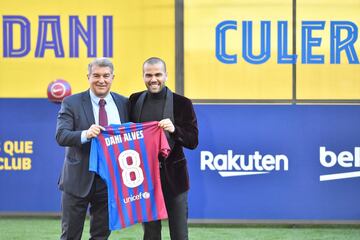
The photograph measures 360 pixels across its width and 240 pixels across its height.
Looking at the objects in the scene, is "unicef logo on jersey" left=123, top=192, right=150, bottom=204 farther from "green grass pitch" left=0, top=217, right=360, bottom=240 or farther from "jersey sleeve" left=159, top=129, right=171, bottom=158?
"green grass pitch" left=0, top=217, right=360, bottom=240

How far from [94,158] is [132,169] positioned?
0.89ft

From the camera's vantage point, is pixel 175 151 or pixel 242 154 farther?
pixel 242 154

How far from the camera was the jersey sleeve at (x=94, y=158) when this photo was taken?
398cm

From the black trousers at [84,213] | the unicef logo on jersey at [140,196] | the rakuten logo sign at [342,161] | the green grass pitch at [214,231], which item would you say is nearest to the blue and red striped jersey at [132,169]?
the unicef logo on jersey at [140,196]

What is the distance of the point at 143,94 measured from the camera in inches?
168

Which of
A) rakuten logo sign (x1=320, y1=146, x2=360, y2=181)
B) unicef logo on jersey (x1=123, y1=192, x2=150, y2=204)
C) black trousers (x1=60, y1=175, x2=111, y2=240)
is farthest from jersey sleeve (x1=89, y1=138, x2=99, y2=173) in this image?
rakuten logo sign (x1=320, y1=146, x2=360, y2=181)

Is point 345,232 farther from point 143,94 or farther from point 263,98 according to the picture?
Result: point 143,94

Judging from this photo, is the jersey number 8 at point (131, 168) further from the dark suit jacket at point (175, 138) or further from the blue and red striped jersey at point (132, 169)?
the dark suit jacket at point (175, 138)

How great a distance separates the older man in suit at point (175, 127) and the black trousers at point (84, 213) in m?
0.40

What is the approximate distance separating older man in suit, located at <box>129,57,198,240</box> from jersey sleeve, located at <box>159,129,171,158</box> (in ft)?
0.17

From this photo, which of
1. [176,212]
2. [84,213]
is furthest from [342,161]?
[84,213]

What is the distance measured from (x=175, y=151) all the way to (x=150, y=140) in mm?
194

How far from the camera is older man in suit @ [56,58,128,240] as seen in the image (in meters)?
4.04

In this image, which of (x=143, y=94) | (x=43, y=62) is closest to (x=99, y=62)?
(x=143, y=94)
